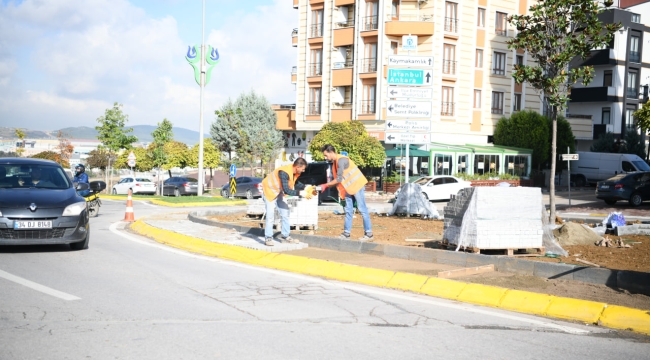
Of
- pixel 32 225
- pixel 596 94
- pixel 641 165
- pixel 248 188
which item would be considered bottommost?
pixel 248 188

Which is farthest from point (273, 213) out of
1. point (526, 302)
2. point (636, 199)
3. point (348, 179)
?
point (636, 199)

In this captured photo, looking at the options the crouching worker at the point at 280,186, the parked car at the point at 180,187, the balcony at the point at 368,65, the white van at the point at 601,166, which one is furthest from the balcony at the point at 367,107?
the crouching worker at the point at 280,186

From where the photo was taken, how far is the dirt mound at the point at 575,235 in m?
13.1

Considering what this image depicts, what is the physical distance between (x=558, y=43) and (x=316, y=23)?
32.7 m

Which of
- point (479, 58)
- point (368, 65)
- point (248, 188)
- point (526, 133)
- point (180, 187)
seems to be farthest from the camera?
point (526, 133)

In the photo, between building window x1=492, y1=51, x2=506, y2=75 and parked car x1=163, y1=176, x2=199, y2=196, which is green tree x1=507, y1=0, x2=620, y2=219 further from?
building window x1=492, y1=51, x2=506, y2=75

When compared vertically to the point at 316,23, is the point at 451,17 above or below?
above

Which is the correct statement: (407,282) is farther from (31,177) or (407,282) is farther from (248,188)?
(248,188)

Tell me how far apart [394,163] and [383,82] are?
5.70 metres

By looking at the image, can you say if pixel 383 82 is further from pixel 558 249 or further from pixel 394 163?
pixel 558 249

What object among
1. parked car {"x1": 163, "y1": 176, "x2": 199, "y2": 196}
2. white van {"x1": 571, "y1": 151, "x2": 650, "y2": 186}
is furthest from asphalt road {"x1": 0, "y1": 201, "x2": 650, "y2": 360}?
white van {"x1": 571, "y1": 151, "x2": 650, "y2": 186}

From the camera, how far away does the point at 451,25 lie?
47.9 metres

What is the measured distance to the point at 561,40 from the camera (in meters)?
20.3

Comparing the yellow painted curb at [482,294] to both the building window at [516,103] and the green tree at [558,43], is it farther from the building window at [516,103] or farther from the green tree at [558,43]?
the building window at [516,103]
